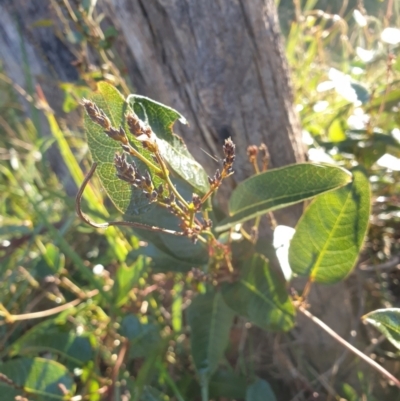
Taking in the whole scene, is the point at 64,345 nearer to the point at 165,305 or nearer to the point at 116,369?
the point at 116,369

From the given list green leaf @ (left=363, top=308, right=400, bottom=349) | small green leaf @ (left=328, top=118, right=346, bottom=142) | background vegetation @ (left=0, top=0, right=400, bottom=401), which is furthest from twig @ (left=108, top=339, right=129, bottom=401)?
small green leaf @ (left=328, top=118, right=346, bottom=142)

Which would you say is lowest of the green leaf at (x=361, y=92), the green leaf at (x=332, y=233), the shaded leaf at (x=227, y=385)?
the shaded leaf at (x=227, y=385)

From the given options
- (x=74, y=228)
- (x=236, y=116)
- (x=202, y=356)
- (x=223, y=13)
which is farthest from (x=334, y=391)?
(x=74, y=228)

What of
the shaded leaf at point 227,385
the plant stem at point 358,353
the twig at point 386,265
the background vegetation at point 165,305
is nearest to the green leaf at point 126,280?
the background vegetation at point 165,305

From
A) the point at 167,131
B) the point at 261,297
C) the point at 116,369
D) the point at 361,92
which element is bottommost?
the point at 116,369

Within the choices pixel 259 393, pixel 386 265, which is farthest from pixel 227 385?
pixel 386 265

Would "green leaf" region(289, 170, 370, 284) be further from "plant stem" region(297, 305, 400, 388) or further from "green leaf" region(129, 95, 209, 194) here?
"green leaf" region(129, 95, 209, 194)

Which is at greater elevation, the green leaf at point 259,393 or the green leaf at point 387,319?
the green leaf at point 387,319

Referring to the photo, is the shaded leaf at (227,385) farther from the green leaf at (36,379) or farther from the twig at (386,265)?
the twig at (386,265)
